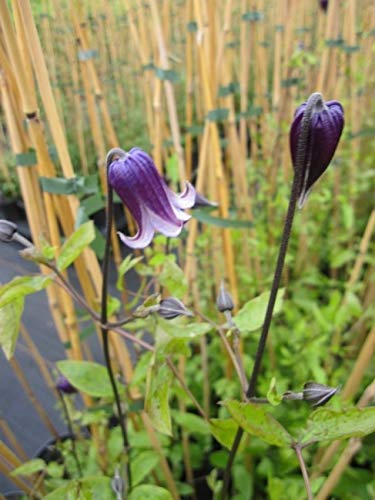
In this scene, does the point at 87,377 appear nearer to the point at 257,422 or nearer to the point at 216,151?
the point at 257,422

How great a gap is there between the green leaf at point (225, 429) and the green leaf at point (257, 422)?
45 millimetres

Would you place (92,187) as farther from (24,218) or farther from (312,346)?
(24,218)

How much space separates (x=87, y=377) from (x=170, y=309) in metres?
0.18

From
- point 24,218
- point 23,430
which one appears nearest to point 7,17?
point 23,430

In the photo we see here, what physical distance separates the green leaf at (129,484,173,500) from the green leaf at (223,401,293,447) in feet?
0.53

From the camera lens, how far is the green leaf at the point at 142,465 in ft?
1.71

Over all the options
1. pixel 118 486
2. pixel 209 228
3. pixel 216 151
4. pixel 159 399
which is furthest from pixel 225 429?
pixel 209 228

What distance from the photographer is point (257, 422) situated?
0.30 metres

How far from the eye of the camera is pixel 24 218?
1809mm

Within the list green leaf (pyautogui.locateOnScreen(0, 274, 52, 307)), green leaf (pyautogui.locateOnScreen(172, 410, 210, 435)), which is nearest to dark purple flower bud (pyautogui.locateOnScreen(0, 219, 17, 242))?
green leaf (pyautogui.locateOnScreen(0, 274, 52, 307))

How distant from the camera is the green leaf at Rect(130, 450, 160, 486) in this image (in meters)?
0.52

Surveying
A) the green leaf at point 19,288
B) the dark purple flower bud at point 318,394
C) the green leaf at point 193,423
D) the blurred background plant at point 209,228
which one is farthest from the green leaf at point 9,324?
the green leaf at point 193,423

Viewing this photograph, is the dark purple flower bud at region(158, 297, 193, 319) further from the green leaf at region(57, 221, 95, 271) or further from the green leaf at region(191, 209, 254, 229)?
the green leaf at region(191, 209, 254, 229)

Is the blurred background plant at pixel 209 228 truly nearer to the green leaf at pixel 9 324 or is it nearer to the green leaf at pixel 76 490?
the green leaf at pixel 76 490
